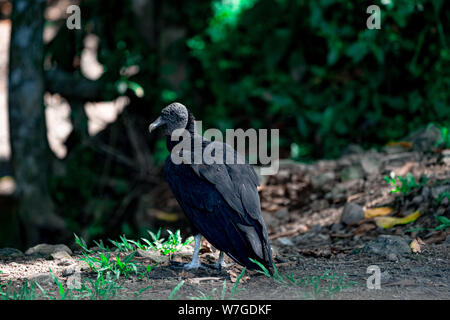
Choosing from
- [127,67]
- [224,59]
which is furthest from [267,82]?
[127,67]

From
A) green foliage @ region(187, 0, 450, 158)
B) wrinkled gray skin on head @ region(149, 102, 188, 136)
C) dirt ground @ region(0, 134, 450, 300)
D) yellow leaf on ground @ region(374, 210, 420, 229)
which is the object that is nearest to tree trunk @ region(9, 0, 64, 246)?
dirt ground @ region(0, 134, 450, 300)

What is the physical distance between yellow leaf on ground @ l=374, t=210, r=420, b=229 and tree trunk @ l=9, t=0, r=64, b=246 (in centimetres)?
363

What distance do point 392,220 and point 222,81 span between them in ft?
12.4

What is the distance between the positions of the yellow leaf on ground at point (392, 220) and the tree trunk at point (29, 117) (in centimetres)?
363

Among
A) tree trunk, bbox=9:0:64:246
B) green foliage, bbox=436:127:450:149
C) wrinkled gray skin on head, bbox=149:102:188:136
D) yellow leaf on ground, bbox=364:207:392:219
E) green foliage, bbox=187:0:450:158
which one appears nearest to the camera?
wrinkled gray skin on head, bbox=149:102:188:136

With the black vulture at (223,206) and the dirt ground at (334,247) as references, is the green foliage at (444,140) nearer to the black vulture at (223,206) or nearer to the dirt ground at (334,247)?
the dirt ground at (334,247)

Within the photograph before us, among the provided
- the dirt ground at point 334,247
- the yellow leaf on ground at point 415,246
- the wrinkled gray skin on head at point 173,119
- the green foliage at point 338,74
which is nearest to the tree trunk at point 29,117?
the dirt ground at point 334,247

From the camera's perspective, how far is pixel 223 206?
3.63 m

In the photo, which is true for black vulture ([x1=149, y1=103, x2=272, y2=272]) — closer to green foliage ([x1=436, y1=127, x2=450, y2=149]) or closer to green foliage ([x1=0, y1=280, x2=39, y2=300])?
green foliage ([x1=0, y1=280, x2=39, y2=300])

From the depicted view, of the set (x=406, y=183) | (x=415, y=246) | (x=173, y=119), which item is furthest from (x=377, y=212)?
(x=173, y=119)

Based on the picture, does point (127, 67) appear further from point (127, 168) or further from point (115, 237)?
point (115, 237)

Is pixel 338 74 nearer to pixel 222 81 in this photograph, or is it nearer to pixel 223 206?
pixel 222 81

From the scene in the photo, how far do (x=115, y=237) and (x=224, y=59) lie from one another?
2.85 m

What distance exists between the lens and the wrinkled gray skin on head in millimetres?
4074
